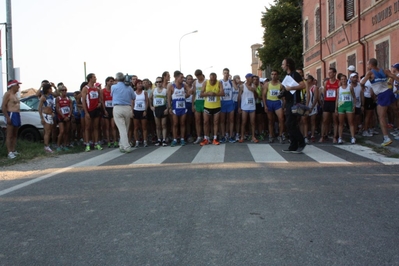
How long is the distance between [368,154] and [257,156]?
7.38ft

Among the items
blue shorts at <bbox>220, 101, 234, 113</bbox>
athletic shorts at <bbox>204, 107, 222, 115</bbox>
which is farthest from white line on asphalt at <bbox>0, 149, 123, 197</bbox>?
blue shorts at <bbox>220, 101, 234, 113</bbox>

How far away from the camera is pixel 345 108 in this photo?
12.1 m

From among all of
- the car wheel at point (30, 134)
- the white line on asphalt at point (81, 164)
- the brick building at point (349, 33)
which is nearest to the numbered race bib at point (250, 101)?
the white line on asphalt at point (81, 164)

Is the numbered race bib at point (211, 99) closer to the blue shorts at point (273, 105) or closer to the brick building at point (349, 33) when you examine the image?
the blue shorts at point (273, 105)

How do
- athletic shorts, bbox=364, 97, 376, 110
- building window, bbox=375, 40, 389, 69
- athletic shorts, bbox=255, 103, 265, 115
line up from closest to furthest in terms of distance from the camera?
athletic shorts, bbox=364, 97, 376, 110, athletic shorts, bbox=255, 103, 265, 115, building window, bbox=375, 40, 389, 69

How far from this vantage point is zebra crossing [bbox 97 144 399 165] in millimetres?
8656

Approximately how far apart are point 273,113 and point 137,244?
9500 mm

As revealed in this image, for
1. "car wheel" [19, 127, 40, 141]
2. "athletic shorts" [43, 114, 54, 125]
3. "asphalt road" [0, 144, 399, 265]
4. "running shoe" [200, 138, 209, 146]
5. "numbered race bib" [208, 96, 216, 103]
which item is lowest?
"asphalt road" [0, 144, 399, 265]

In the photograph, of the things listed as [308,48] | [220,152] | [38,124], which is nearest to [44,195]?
[220,152]

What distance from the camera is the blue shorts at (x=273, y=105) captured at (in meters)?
12.8

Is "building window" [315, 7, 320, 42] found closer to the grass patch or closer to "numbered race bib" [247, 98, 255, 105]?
"numbered race bib" [247, 98, 255, 105]

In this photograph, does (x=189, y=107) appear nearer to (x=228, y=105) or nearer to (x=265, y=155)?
(x=228, y=105)

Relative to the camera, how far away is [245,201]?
537 centimetres

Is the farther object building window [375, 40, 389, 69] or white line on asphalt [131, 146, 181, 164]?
building window [375, 40, 389, 69]
